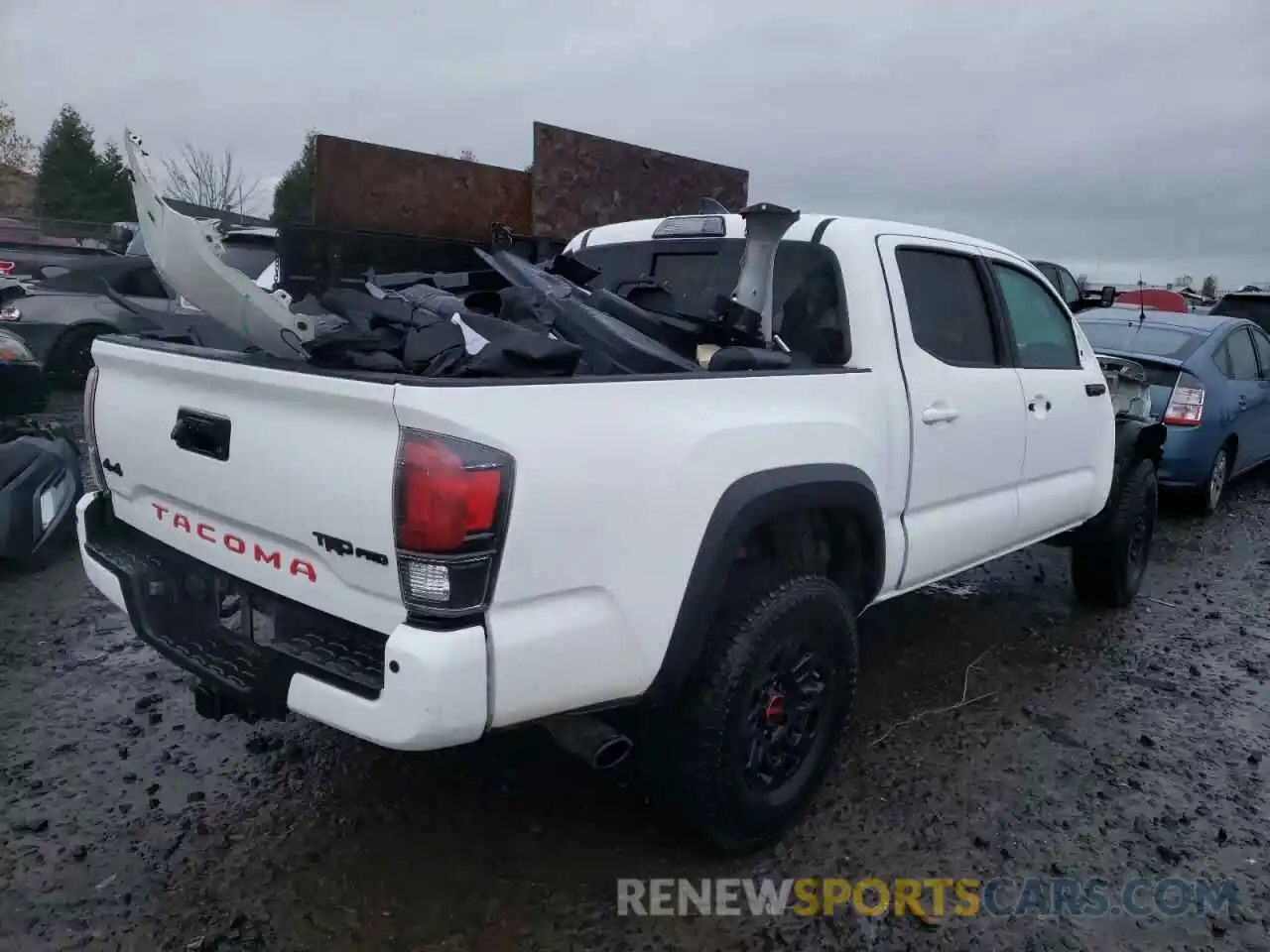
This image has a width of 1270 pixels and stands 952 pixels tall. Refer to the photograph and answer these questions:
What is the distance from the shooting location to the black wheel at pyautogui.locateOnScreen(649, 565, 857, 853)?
8.75ft

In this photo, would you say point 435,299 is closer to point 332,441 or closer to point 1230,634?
point 332,441

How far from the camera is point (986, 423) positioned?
3779 millimetres

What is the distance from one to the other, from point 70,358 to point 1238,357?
11018mm

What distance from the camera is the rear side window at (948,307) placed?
3.59 meters

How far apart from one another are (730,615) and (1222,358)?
671 centimetres

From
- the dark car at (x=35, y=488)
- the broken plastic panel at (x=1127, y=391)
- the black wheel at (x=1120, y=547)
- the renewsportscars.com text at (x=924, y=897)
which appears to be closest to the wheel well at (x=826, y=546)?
the renewsportscars.com text at (x=924, y=897)

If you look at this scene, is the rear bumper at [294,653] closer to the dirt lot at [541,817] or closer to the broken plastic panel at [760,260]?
the dirt lot at [541,817]

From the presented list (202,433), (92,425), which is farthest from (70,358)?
(202,433)

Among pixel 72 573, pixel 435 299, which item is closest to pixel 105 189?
pixel 72 573

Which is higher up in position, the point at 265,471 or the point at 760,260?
the point at 760,260

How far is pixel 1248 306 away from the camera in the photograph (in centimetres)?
1255

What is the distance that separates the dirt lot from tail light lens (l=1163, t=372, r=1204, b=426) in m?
3.02

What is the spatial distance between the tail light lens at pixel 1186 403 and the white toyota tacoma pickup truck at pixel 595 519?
414 centimetres

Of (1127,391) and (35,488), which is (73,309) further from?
(1127,391)
